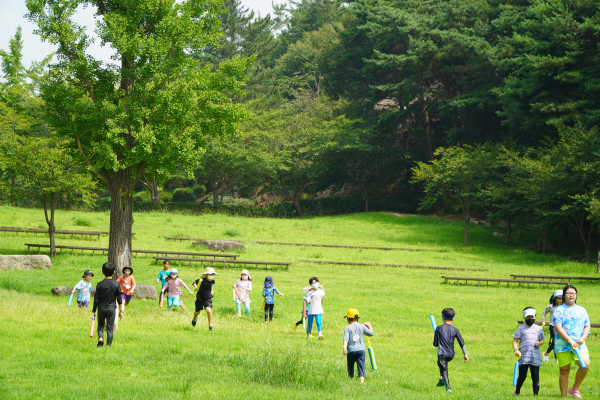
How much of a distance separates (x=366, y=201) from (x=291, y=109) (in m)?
14.9

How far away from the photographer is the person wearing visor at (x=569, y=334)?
28.2ft

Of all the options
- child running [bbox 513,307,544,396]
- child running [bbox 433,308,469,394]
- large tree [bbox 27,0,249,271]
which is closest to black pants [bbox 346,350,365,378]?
child running [bbox 433,308,469,394]

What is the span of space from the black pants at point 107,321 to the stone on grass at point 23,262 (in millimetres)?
13810

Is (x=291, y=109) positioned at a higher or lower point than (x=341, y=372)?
higher

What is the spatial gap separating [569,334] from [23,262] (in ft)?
69.8

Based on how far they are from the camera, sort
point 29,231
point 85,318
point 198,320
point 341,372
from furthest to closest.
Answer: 1. point 29,231
2. point 198,320
3. point 85,318
4. point 341,372

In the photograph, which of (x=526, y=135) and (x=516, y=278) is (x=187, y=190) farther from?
(x=516, y=278)

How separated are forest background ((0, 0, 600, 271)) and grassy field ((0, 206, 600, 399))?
18.8 feet

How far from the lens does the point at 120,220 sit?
19922 millimetres

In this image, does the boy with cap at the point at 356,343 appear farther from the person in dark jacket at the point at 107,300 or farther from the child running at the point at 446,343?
A: the person in dark jacket at the point at 107,300

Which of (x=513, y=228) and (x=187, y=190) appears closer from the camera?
(x=513, y=228)

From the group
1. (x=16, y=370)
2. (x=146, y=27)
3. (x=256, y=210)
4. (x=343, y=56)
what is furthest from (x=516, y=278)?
(x=343, y=56)

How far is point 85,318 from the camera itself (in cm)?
1404

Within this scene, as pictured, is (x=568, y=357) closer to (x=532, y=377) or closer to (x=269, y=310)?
(x=532, y=377)
